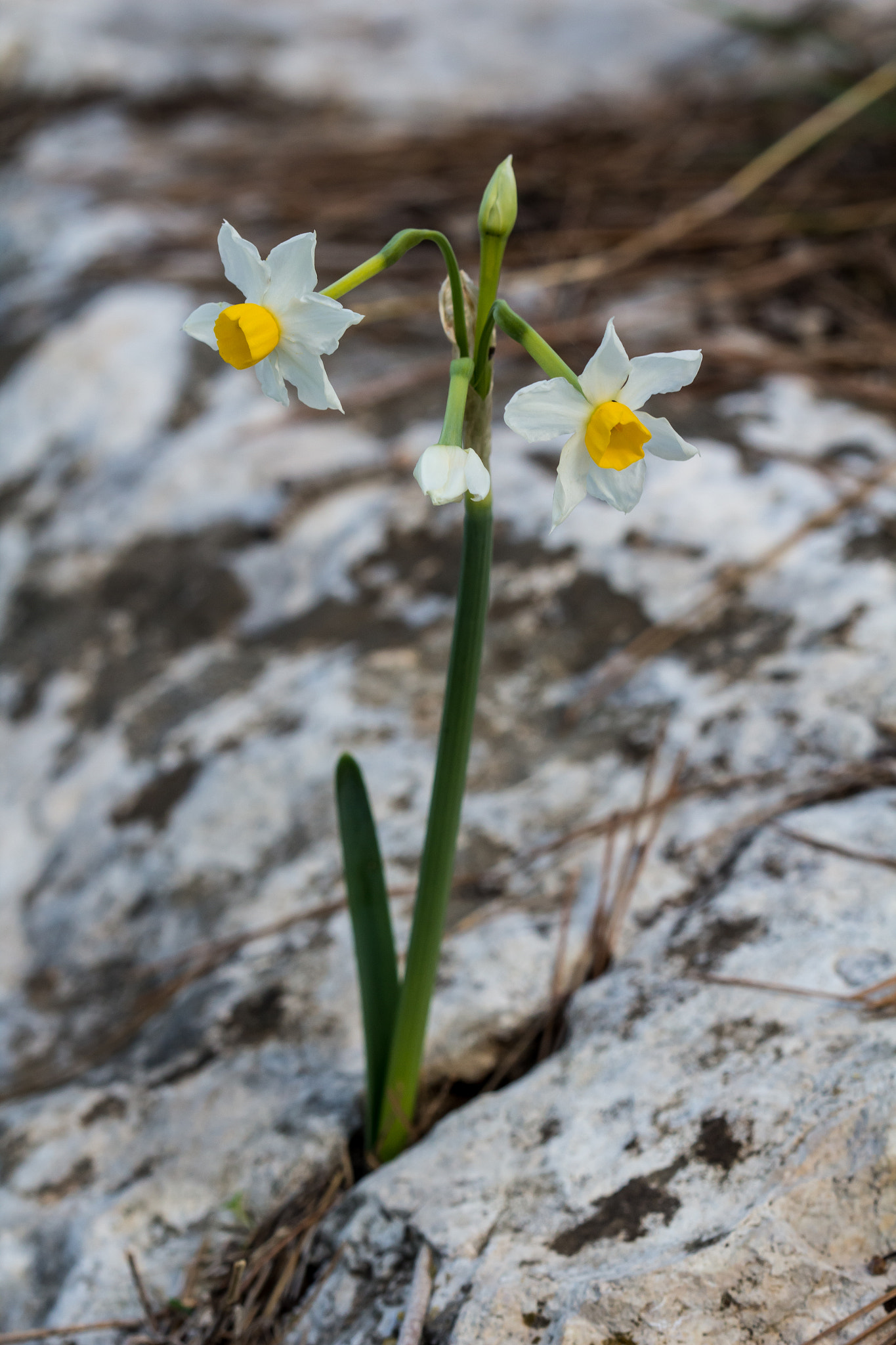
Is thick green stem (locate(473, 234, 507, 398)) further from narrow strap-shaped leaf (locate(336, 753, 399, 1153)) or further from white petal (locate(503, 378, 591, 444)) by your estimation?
narrow strap-shaped leaf (locate(336, 753, 399, 1153))

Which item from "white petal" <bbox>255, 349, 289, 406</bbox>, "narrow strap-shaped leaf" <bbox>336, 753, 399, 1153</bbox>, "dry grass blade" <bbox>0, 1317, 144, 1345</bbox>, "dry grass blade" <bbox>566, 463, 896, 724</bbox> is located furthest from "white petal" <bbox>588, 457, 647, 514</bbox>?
"dry grass blade" <bbox>0, 1317, 144, 1345</bbox>

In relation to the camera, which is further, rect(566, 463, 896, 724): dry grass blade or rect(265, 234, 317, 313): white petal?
rect(566, 463, 896, 724): dry grass blade

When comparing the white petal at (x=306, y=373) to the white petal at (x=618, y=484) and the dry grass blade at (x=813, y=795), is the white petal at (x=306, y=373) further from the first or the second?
the dry grass blade at (x=813, y=795)

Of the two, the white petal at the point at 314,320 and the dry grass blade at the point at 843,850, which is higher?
the white petal at the point at 314,320

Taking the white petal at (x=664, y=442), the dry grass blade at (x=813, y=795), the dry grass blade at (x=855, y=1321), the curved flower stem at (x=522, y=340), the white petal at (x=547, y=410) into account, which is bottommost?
the dry grass blade at (x=813, y=795)

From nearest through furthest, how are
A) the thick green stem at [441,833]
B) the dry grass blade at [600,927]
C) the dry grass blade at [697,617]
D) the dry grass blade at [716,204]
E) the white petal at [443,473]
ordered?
the white petal at [443,473], the thick green stem at [441,833], the dry grass blade at [600,927], the dry grass blade at [697,617], the dry grass blade at [716,204]

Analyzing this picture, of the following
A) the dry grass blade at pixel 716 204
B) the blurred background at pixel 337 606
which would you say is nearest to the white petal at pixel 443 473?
the blurred background at pixel 337 606

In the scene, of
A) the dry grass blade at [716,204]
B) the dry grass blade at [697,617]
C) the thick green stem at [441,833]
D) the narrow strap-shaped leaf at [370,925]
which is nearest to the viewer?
the thick green stem at [441,833]

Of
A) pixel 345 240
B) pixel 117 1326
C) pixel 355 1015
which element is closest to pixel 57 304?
pixel 345 240
